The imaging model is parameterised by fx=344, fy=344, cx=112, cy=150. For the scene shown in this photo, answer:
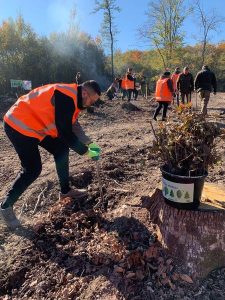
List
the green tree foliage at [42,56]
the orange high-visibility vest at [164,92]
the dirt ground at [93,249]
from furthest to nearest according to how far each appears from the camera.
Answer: the green tree foliage at [42,56]
the orange high-visibility vest at [164,92]
the dirt ground at [93,249]

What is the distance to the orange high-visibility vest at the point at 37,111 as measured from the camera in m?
3.36

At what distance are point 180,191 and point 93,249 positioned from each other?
0.95 metres

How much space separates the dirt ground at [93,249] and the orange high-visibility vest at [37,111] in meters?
0.95

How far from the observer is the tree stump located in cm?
282

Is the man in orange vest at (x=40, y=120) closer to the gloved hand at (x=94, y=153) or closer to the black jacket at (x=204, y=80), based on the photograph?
the gloved hand at (x=94, y=153)

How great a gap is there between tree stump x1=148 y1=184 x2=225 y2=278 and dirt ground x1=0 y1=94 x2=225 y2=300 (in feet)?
0.27

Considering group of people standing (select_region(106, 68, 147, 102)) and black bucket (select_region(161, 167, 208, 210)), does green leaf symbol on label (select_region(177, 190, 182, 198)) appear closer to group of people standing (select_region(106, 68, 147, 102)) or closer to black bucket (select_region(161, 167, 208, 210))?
black bucket (select_region(161, 167, 208, 210))

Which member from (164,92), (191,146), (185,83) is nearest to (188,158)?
(191,146)

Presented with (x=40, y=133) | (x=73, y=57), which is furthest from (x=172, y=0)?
(x=40, y=133)

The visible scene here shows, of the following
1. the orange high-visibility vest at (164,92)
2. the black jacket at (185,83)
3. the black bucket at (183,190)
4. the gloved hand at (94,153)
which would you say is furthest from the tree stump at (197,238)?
the black jacket at (185,83)

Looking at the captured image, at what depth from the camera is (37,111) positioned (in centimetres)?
340

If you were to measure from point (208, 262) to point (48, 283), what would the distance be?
1334 millimetres

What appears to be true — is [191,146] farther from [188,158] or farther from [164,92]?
[164,92]

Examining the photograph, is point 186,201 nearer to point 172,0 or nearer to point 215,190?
point 215,190
